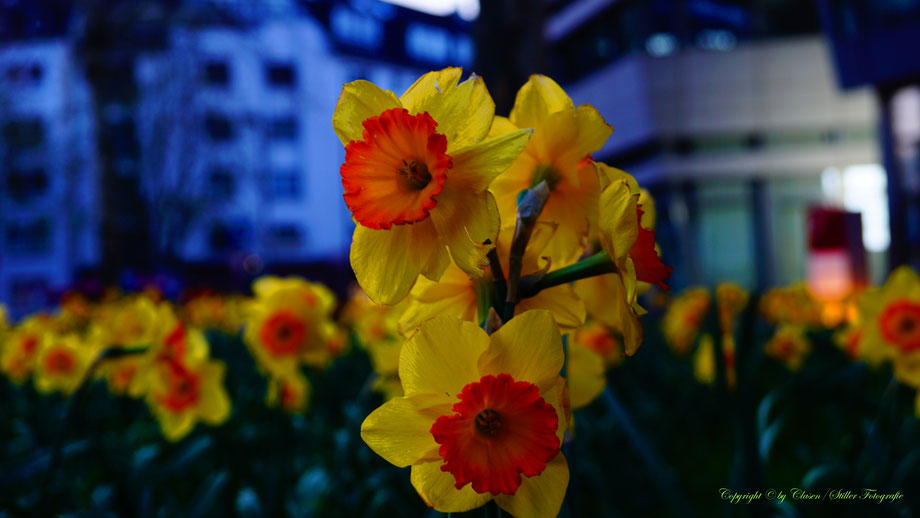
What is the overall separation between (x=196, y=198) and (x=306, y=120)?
12.1 meters

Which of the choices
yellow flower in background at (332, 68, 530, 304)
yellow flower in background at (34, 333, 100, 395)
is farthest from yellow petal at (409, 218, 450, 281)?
yellow flower in background at (34, 333, 100, 395)

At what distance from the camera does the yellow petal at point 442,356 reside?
0.54 meters

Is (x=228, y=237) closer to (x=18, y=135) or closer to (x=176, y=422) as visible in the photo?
(x=18, y=135)

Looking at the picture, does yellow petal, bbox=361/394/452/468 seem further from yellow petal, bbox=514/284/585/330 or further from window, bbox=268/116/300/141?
window, bbox=268/116/300/141

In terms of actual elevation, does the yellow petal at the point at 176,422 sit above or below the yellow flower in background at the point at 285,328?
below

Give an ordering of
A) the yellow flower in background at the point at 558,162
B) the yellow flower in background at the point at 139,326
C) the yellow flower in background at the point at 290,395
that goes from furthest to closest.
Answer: the yellow flower in background at the point at 290,395 < the yellow flower in background at the point at 139,326 < the yellow flower in background at the point at 558,162

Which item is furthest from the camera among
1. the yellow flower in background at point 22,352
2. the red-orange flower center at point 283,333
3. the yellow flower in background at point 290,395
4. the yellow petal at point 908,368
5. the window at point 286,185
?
the window at point 286,185

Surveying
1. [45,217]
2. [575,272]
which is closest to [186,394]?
[575,272]

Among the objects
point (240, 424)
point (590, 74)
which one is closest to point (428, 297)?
point (240, 424)

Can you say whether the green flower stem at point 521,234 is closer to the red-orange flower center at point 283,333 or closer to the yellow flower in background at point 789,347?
the red-orange flower center at point 283,333

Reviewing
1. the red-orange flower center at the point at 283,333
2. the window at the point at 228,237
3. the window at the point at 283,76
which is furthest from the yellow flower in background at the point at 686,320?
the window at the point at 283,76

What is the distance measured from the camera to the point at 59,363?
2170 millimetres

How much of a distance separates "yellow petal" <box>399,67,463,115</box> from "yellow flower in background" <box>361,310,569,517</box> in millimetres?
198

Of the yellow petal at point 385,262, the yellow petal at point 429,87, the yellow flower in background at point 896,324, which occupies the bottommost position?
the yellow flower in background at point 896,324
